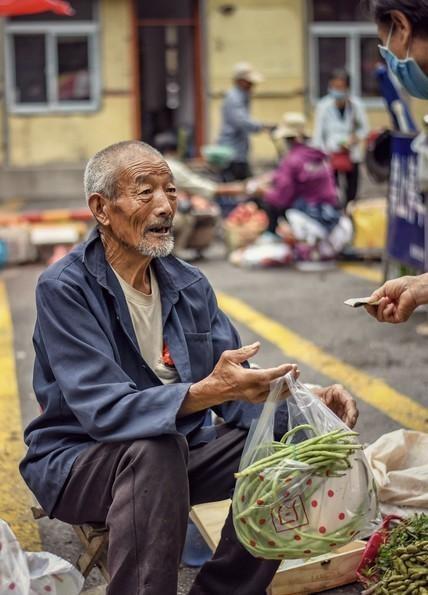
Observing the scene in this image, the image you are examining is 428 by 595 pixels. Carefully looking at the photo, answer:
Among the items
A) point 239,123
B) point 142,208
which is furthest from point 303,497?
point 239,123

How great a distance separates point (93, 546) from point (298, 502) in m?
0.70

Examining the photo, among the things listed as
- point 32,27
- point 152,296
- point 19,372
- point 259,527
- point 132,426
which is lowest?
point 19,372

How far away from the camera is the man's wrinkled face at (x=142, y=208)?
11.2 feet

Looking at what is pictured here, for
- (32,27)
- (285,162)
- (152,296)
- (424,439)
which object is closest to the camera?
(152,296)

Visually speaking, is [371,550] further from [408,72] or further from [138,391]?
[408,72]

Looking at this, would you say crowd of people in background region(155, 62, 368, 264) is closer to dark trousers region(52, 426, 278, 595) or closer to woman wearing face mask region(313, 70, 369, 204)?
woman wearing face mask region(313, 70, 369, 204)

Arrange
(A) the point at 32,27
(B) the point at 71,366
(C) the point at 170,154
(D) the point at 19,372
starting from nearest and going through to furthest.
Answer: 1. (B) the point at 71,366
2. (D) the point at 19,372
3. (C) the point at 170,154
4. (A) the point at 32,27

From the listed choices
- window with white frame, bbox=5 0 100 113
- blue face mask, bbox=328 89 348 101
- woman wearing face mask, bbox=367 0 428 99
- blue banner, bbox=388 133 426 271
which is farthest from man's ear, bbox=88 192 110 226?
window with white frame, bbox=5 0 100 113

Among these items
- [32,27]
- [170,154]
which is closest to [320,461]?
[170,154]

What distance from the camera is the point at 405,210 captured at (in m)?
7.93

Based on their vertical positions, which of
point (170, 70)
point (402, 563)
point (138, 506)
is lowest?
point (402, 563)

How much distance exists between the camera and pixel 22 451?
514 centimetres

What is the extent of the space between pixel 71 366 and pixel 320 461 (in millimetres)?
766

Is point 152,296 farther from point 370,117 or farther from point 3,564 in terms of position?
point 370,117
